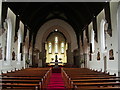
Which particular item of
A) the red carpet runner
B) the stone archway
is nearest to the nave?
the red carpet runner

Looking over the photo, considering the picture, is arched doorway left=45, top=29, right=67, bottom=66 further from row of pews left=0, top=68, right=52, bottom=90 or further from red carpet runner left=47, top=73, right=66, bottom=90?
row of pews left=0, top=68, right=52, bottom=90

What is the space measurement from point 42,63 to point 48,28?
5981 millimetres

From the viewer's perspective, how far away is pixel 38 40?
1095 inches

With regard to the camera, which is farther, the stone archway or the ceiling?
the stone archway

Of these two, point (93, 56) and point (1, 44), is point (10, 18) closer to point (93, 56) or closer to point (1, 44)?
point (1, 44)

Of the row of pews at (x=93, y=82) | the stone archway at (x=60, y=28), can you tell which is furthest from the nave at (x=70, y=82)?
the stone archway at (x=60, y=28)

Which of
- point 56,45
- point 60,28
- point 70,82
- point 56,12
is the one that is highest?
point 56,12

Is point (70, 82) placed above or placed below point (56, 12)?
below

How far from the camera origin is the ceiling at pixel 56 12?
17481 millimetres

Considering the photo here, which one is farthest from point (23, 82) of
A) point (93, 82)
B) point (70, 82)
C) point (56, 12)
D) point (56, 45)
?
point (56, 45)

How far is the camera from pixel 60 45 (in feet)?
118

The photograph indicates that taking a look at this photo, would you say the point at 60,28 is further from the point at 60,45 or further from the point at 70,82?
the point at 70,82

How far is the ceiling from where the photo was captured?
1748cm

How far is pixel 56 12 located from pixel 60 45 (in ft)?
37.1
